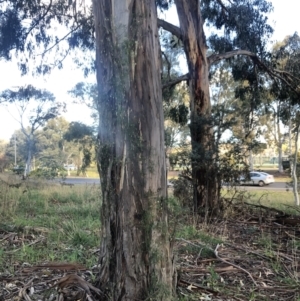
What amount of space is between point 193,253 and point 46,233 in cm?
205

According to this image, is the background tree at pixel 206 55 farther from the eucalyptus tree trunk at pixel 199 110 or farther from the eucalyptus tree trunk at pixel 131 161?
the eucalyptus tree trunk at pixel 131 161

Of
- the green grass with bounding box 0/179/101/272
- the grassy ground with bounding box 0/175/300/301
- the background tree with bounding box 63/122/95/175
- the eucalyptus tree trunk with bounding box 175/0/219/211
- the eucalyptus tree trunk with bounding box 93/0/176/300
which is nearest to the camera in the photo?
the eucalyptus tree trunk with bounding box 93/0/176/300

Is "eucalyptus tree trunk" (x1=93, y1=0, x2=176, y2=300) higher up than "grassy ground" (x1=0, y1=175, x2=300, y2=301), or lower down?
higher up

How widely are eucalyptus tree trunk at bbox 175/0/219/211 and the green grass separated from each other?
210 centimetres

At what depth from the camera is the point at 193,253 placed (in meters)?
4.05

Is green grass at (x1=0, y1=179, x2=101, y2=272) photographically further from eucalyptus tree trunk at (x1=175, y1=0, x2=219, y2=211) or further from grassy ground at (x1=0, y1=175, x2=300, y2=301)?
eucalyptus tree trunk at (x1=175, y1=0, x2=219, y2=211)

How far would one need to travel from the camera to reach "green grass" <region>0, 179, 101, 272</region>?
378 cm

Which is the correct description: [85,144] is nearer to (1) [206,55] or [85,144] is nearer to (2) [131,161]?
(2) [131,161]

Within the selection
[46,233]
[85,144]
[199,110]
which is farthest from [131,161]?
[199,110]

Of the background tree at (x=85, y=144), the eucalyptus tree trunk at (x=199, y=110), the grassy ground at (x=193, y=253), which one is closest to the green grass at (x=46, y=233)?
the grassy ground at (x=193, y=253)

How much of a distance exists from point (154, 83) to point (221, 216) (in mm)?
4878

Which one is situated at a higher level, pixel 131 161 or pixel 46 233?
pixel 131 161

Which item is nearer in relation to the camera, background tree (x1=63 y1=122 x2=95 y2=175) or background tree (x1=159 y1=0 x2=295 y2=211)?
background tree (x1=63 y1=122 x2=95 y2=175)

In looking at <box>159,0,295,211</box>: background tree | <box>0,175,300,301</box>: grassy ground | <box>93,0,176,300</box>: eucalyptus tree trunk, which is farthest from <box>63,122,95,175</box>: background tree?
<box>159,0,295,211</box>: background tree
